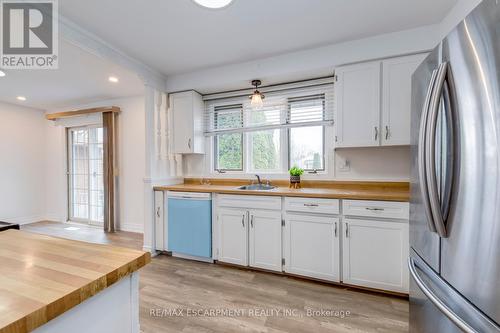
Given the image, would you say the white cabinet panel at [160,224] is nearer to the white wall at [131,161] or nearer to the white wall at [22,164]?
the white wall at [131,161]

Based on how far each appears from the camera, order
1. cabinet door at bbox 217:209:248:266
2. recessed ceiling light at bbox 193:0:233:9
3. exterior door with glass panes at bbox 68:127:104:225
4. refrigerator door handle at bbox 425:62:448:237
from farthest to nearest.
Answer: exterior door with glass panes at bbox 68:127:104:225 < cabinet door at bbox 217:209:248:266 < recessed ceiling light at bbox 193:0:233:9 < refrigerator door handle at bbox 425:62:448:237

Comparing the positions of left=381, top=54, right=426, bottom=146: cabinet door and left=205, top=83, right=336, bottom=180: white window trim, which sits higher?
left=381, top=54, right=426, bottom=146: cabinet door

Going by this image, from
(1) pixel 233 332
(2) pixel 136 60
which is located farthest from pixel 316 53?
(1) pixel 233 332

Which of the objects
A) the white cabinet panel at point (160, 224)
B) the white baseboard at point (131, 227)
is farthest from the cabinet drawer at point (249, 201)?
the white baseboard at point (131, 227)

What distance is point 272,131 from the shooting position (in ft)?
9.86

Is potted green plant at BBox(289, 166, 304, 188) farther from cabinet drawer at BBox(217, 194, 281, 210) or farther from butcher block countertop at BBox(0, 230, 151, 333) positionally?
butcher block countertop at BBox(0, 230, 151, 333)

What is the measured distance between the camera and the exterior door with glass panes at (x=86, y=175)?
13.8ft

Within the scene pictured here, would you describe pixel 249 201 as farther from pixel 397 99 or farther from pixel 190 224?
pixel 397 99

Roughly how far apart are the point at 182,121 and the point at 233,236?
167 centimetres

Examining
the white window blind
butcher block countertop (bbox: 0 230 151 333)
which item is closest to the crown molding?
the white window blind

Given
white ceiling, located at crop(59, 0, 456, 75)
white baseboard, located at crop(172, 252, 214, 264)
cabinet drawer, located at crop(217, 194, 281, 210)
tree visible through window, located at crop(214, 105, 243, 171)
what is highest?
white ceiling, located at crop(59, 0, 456, 75)

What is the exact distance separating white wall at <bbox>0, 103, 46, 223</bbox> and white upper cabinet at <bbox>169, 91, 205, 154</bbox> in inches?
138

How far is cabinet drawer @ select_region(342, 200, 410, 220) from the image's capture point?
1.88 m

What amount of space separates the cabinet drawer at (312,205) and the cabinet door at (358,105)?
0.65m
